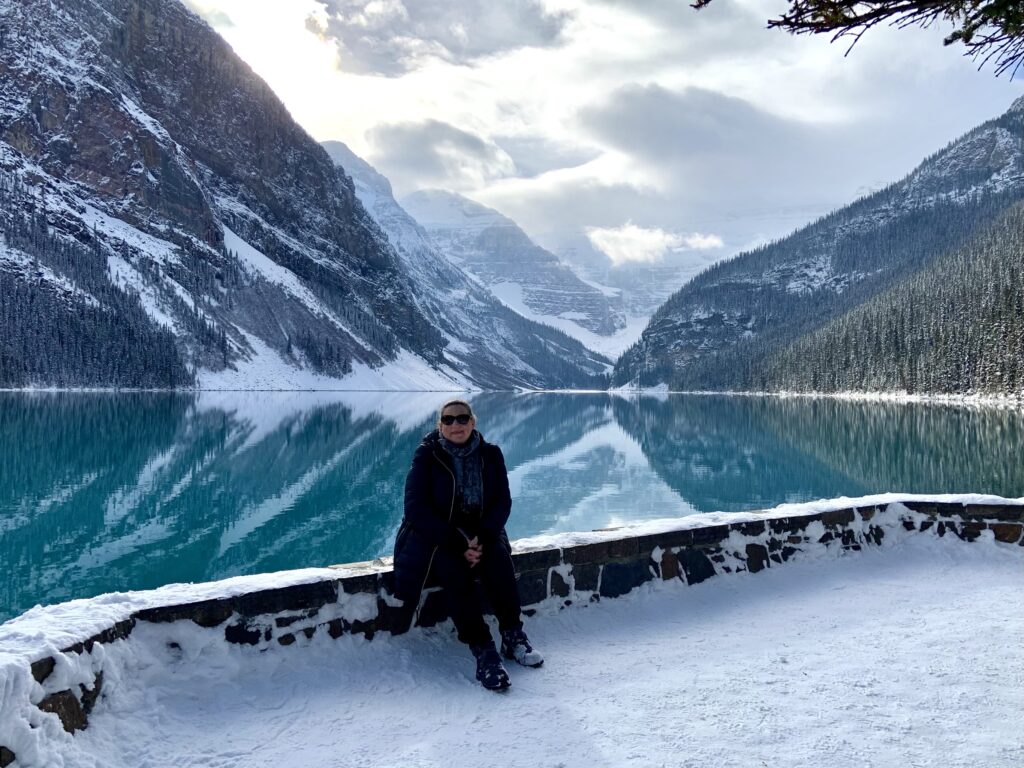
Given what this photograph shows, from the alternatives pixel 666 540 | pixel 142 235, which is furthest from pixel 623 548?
pixel 142 235

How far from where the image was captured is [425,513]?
22.0ft

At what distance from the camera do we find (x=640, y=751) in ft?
15.1

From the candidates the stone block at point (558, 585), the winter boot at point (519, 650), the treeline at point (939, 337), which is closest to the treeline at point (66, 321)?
the stone block at point (558, 585)

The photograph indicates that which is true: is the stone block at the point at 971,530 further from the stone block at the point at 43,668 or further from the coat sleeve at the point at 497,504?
the stone block at the point at 43,668

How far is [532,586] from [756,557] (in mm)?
3222

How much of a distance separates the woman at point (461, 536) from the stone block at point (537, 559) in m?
0.51

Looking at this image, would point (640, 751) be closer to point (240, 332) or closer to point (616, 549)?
point (616, 549)

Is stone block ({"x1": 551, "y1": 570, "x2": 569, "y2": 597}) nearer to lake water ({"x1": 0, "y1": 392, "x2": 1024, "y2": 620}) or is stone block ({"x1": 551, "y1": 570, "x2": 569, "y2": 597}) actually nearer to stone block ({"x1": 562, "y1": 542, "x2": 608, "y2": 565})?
stone block ({"x1": 562, "y1": 542, "x2": 608, "y2": 565})

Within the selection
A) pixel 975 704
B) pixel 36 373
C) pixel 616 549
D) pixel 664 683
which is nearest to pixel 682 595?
pixel 616 549

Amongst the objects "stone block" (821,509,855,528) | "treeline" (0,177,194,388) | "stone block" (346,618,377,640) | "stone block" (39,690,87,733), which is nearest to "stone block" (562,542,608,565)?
"stone block" (346,618,377,640)

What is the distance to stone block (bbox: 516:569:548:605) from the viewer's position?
24.2ft

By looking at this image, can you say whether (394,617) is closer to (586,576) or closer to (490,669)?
(490,669)

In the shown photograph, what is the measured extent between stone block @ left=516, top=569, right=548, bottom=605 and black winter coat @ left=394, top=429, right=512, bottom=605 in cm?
68

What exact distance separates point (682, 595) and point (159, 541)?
1602 cm
